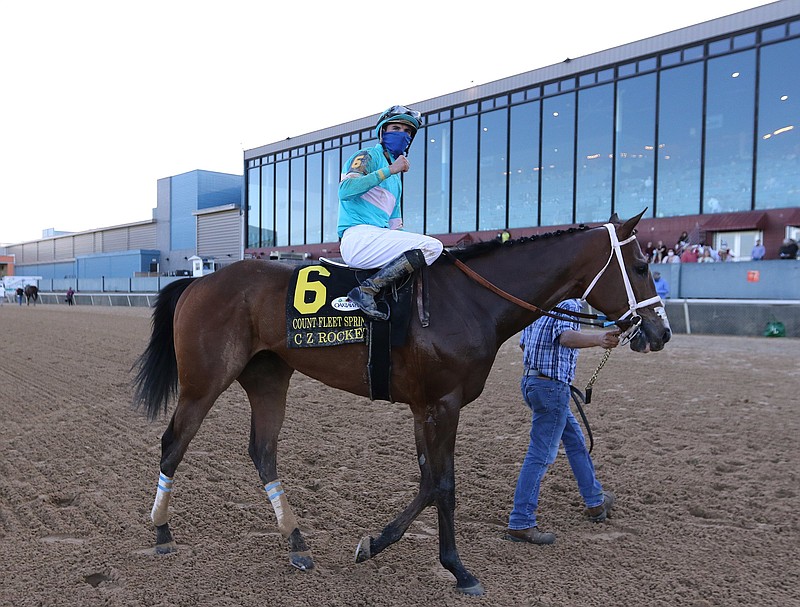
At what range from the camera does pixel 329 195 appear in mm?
35188

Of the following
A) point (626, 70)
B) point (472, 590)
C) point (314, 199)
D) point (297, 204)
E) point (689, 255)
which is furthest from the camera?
point (297, 204)

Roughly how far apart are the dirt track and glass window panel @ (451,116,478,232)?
2205cm

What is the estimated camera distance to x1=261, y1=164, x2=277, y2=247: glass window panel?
3888 cm

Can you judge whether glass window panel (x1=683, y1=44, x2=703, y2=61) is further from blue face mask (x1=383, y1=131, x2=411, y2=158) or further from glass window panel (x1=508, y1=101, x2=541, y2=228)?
blue face mask (x1=383, y1=131, x2=411, y2=158)

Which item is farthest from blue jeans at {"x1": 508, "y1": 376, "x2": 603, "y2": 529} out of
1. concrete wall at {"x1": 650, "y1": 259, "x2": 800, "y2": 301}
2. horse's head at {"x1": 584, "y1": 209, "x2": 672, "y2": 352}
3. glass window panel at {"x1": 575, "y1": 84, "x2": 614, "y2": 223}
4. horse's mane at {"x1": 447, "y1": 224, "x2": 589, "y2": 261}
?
glass window panel at {"x1": 575, "y1": 84, "x2": 614, "y2": 223}

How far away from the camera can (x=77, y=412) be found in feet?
21.6

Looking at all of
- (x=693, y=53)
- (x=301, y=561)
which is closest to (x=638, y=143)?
(x=693, y=53)

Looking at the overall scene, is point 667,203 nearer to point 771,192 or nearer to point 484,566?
point 771,192

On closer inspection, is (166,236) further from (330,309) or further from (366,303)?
(366,303)

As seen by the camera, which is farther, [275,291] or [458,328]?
[275,291]

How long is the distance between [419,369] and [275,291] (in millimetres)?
1069

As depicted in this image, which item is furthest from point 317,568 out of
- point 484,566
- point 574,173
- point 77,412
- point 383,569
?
point 574,173

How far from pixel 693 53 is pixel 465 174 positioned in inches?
444

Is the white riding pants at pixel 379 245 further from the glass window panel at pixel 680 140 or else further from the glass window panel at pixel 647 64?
the glass window panel at pixel 647 64
